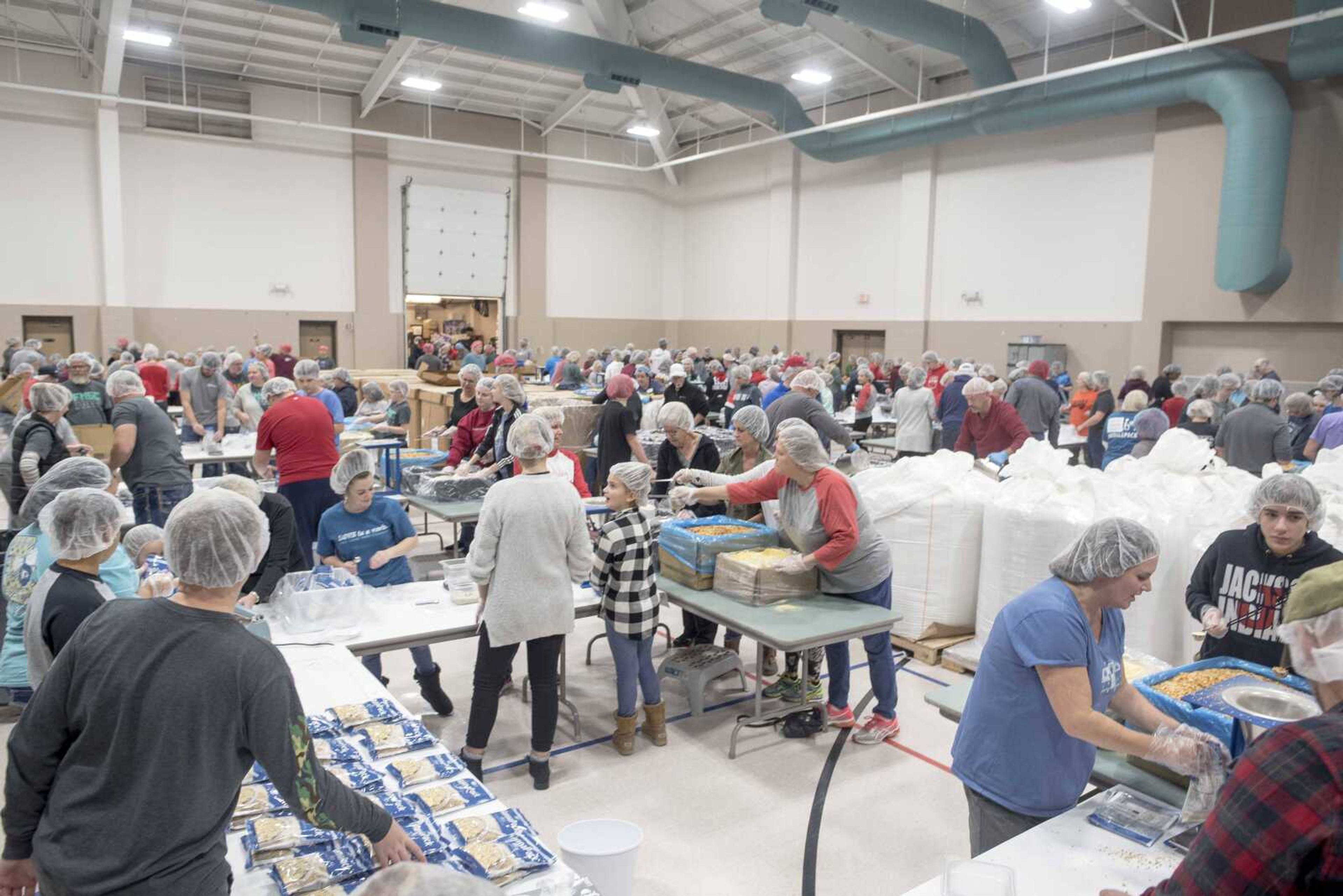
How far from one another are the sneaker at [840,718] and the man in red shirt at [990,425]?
2.82 m

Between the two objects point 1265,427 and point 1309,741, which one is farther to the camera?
point 1265,427

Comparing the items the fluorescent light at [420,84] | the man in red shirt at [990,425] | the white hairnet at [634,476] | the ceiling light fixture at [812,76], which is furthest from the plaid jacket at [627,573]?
the fluorescent light at [420,84]

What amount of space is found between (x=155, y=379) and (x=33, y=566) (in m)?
7.70

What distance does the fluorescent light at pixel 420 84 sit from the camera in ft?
52.0

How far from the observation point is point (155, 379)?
32.3 feet

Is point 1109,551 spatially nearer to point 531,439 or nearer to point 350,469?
point 531,439

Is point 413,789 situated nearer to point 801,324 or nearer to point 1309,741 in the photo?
point 1309,741

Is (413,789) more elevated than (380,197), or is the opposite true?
(380,197)

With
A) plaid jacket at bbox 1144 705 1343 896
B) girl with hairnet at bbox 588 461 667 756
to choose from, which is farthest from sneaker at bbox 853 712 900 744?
plaid jacket at bbox 1144 705 1343 896

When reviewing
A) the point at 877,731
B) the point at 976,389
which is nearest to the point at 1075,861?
the point at 877,731

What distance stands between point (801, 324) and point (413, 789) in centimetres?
1734

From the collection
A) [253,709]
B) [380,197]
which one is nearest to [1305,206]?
[253,709]

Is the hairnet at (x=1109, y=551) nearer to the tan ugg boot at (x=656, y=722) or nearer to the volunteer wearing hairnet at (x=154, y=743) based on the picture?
the volunteer wearing hairnet at (x=154, y=743)

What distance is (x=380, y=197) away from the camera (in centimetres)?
1798
